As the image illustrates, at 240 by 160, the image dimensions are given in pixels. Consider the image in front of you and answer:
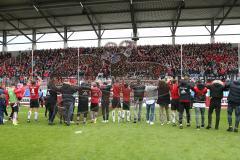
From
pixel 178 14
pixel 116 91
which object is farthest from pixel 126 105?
pixel 178 14

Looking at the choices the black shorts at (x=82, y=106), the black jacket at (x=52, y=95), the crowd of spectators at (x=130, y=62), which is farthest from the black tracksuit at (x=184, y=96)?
the crowd of spectators at (x=130, y=62)

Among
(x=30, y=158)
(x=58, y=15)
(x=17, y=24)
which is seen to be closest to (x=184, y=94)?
(x=30, y=158)

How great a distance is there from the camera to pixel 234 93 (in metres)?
13.9

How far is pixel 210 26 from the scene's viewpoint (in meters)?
41.3

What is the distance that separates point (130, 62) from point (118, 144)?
14.1m

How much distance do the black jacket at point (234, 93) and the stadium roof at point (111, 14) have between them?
21377mm

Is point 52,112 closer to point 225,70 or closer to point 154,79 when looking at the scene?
point 154,79

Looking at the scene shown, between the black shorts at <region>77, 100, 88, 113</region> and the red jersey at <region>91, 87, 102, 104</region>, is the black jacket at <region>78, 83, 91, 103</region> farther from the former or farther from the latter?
the red jersey at <region>91, 87, 102, 104</region>

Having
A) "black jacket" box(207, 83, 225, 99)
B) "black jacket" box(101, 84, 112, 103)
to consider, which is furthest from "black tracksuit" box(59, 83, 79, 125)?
"black jacket" box(207, 83, 225, 99)

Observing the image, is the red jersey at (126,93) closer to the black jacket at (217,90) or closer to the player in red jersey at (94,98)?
the player in red jersey at (94,98)

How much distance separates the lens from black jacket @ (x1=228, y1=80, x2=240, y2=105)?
45.3 ft

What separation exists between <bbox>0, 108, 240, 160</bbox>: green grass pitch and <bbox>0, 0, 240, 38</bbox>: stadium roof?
2282 cm

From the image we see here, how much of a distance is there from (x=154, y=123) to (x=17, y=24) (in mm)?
32139

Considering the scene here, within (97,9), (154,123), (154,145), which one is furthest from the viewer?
(97,9)
